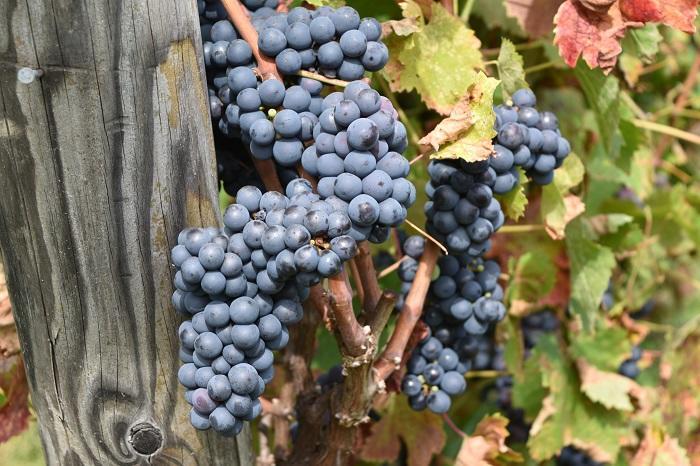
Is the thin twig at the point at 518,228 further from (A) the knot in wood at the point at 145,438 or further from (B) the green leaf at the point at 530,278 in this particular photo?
(A) the knot in wood at the point at 145,438

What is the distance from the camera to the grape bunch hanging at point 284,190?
1.14 metres

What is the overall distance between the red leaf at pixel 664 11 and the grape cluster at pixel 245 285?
68 centimetres

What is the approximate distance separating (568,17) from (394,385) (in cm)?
74

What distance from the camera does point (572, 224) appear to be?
1911 mm

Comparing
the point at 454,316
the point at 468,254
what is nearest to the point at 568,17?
the point at 468,254

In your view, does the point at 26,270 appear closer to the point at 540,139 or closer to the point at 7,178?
the point at 7,178

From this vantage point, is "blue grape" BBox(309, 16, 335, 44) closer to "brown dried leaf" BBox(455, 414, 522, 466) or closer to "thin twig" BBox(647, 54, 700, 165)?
"brown dried leaf" BBox(455, 414, 522, 466)

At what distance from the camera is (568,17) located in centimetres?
145

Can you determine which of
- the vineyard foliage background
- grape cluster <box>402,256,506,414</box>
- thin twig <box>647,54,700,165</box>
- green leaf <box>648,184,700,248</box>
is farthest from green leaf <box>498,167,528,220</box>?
thin twig <box>647,54,700,165</box>

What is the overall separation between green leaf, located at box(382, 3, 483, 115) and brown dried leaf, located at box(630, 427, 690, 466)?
1175 mm

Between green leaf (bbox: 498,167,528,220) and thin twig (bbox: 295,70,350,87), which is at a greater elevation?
thin twig (bbox: 295,70,350,87)

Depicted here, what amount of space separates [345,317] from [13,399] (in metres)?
0.86

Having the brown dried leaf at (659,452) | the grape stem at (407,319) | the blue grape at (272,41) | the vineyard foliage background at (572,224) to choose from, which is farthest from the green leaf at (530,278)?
the blue grape at (272,41)

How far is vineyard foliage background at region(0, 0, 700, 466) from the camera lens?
4.89ft
